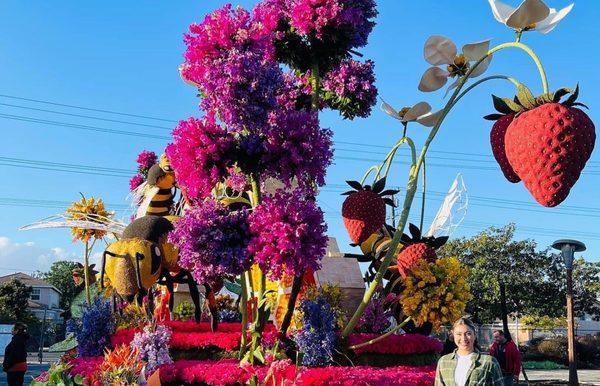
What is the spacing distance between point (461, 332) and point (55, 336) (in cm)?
3895

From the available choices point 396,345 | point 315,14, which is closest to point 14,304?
point 396,345

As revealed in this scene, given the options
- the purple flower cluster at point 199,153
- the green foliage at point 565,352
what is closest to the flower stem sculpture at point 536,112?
the purple flower cluster at point 199,153

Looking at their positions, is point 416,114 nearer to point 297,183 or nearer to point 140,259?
point 297,183

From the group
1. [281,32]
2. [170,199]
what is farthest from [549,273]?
[281,32]

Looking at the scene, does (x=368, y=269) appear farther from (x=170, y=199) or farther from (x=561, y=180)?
(x=561, y=180)

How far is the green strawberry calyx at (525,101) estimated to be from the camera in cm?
443

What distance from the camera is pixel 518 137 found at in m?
4.25

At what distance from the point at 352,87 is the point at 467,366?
381 cm

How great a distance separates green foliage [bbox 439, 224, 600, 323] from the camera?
38.3 m

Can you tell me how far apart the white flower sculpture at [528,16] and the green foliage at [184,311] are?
9.79m

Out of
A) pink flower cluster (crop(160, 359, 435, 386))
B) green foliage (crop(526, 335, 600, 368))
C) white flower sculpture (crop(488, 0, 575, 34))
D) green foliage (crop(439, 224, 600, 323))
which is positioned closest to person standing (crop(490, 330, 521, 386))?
pink flower cluster (crop(160, 359, 435, 386))

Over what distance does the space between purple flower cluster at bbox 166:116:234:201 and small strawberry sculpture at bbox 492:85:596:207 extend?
2708 millimetres

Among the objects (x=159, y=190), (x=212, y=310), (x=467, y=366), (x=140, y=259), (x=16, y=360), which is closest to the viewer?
(x=467, y=366)

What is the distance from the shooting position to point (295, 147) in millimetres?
6055
